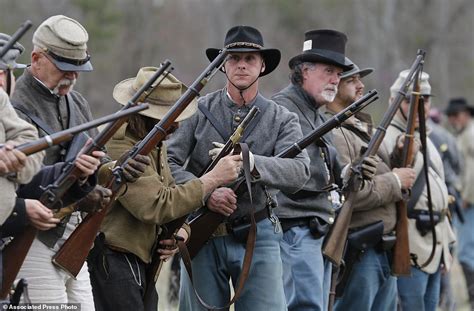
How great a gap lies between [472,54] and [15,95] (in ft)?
133

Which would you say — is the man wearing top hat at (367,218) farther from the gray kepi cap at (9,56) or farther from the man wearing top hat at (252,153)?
the gray kepi cap at (9,56)

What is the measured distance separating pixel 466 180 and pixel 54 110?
849 centimetres

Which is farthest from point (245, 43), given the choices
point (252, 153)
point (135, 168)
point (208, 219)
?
point (135, 168)

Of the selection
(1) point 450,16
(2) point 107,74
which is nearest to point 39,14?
(2) point 107,74

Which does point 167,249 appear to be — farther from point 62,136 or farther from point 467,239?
point 467,239

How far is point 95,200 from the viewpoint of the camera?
6402mm

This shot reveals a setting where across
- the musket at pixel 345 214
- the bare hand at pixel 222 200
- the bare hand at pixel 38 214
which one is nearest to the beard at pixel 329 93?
the musket at pixel 345 214

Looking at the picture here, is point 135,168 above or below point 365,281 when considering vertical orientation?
above

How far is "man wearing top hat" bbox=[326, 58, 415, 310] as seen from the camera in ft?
29.4

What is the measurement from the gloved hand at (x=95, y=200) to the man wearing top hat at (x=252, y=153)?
44.4 inches

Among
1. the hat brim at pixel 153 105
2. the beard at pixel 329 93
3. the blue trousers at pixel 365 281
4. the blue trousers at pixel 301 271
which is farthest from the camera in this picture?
the blue trousers at pixel 365 281

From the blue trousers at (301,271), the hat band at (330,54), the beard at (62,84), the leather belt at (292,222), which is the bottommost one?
the blue trousers at (301,271)

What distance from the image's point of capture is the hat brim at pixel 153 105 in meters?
6.99

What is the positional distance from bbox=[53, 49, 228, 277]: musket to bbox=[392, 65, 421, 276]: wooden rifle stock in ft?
9.28
